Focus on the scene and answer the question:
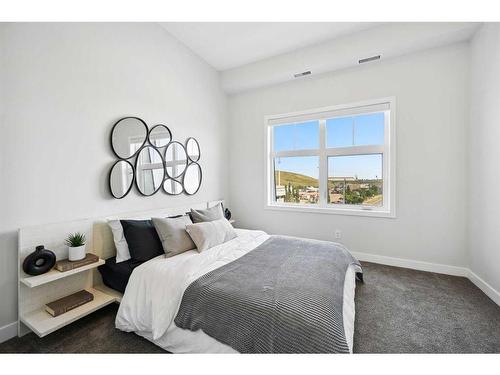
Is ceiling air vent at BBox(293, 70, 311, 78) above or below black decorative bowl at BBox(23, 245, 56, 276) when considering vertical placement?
above

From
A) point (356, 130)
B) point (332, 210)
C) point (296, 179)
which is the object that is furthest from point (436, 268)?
point (296, 179)

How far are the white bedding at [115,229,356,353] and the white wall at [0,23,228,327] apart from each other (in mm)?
849

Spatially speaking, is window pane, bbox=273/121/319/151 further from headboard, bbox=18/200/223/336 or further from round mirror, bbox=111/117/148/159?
headboard, bbox=18/200/223/336

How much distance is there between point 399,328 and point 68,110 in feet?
10.6

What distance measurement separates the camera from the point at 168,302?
154cm

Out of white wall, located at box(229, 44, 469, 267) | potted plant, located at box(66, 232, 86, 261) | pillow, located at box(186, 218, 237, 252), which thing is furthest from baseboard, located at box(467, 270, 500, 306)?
potted plant, located at box(66, 232, 86, 261)

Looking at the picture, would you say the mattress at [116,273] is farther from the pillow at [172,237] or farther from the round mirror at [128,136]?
→ the round mirror at [128,136]

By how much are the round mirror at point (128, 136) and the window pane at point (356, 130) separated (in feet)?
8.26

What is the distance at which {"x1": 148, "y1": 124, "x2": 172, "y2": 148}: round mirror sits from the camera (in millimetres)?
2627

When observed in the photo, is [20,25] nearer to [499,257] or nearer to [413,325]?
[413,325]

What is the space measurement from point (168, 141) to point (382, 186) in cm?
289

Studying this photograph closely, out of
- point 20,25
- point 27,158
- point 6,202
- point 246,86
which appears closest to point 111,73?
point 20,25

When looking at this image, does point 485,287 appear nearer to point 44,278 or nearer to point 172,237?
point 172,237

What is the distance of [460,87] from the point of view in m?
2.59
